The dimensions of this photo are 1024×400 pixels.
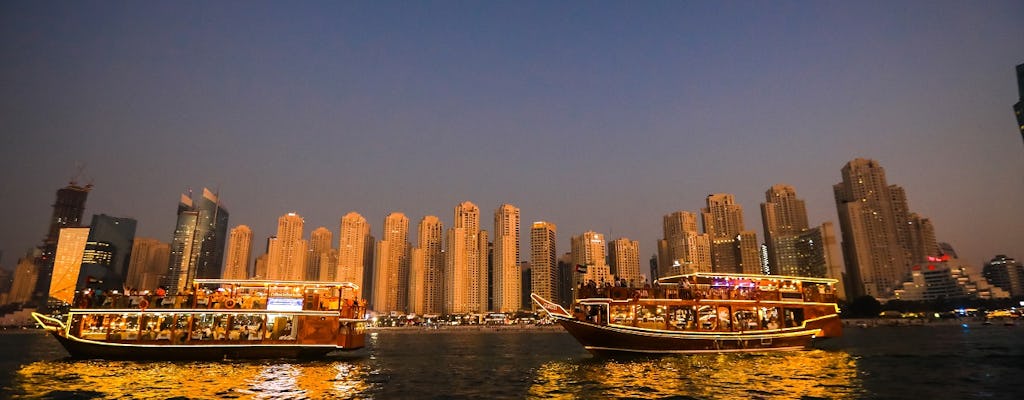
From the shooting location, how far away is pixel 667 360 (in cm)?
3428

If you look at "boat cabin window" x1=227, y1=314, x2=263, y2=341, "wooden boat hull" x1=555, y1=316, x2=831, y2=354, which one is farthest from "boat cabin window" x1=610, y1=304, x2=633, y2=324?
"boat cabin window" x1=227, y1=314, x2=263, y2=341

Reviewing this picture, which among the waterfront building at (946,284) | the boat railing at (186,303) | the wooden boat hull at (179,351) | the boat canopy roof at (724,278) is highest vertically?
the waterfront building at (946,284)

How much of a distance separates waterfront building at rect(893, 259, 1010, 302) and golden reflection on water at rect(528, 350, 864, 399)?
591 feet

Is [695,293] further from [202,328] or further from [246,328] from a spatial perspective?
[202,328]

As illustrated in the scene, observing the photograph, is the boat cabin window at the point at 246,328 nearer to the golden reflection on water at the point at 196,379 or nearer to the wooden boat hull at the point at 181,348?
the wooden boat hull at the point at 181,348

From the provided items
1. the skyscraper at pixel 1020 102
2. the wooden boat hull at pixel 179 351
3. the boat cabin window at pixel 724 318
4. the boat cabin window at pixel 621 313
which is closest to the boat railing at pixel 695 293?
the boat cabin window at pixel 621 313

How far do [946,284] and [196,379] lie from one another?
219 m

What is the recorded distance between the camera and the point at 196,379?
2691 cm

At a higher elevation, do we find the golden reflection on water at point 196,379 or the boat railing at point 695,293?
the boat railing at point 695,293

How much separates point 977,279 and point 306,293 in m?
218

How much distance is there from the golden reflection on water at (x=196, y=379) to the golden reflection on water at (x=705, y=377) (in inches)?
404

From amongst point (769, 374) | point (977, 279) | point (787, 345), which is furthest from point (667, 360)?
point (977, 279)

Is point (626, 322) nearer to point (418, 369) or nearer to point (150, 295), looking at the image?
point (418, 369)

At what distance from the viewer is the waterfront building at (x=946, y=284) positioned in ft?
563
